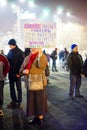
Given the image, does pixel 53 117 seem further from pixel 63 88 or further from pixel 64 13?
pixel 64 13

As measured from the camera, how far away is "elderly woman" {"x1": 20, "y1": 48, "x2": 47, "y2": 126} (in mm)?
6043

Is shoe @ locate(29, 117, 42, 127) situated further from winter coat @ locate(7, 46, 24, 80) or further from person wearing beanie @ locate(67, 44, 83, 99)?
person wearing beanie @ locate(67, 44, 83, 99)

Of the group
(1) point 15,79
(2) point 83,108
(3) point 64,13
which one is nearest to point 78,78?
(2) point 83,108

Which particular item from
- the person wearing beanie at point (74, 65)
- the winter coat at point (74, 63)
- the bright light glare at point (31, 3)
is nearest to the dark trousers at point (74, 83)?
the person wearing beanie at point (74, 65)

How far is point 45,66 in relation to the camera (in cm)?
613

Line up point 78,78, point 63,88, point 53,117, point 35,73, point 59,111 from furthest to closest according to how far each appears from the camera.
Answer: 1. point 63,88
2. point 78,78
3. point 59,111
4. point 53,117
5. point 35,73

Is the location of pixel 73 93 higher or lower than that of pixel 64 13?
lower

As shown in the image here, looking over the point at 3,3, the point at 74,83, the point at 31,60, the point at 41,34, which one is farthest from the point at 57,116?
the point at 3,3

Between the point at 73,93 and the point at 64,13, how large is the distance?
56.8 feet

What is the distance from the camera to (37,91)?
6.17m

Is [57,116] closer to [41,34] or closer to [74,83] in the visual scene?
[41,34]

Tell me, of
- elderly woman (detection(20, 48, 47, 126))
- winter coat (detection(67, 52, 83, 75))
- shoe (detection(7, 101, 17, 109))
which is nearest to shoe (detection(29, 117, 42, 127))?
elderly woman (detection(20, 48, 47, 126))

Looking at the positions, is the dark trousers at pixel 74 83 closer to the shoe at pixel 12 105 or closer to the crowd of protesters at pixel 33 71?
the crowd of protesters at pixel 33 71

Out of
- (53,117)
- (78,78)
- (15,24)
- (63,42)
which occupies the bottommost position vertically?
(53,117)
